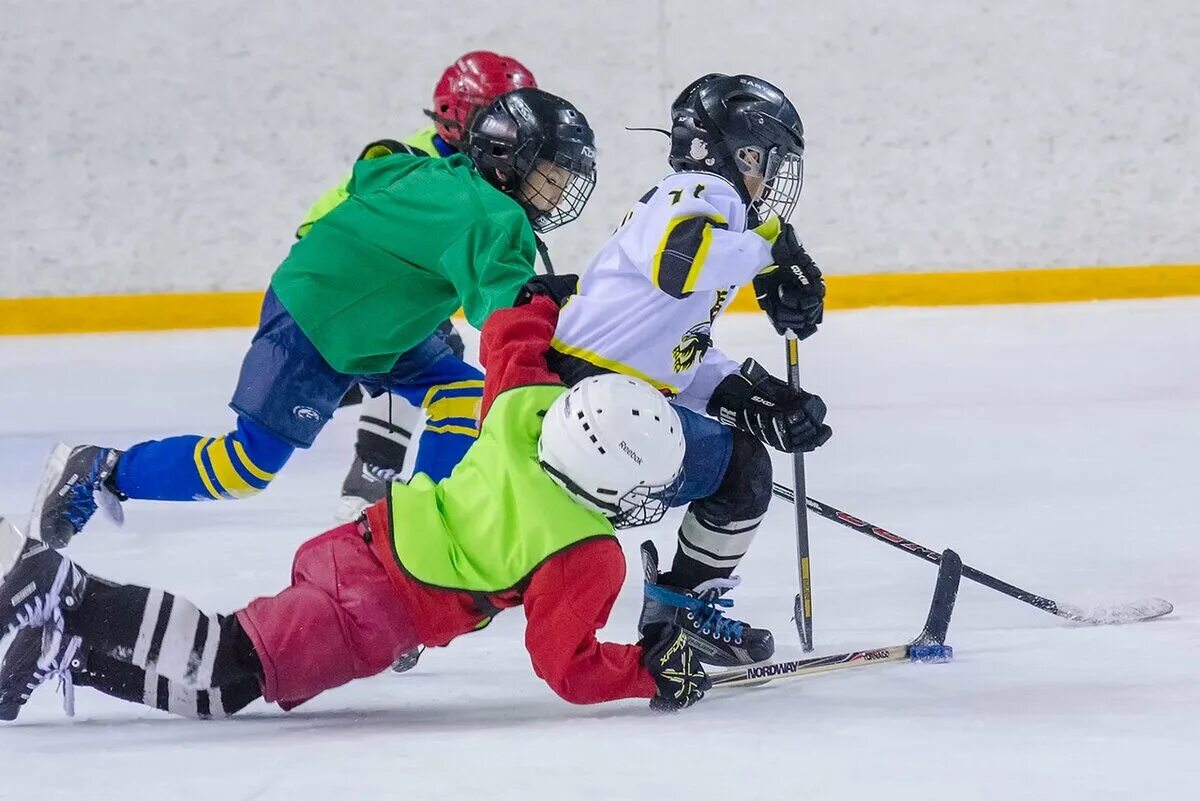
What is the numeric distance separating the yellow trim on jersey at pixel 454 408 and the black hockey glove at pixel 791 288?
2.96 ft

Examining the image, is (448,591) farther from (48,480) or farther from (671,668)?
(48,480)

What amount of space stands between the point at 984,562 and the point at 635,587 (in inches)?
27.1

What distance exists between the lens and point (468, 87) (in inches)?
160

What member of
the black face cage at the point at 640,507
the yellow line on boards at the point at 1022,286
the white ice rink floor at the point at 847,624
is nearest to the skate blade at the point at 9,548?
the white ice rink floor at the point at 847,624

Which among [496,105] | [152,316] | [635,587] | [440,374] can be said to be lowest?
[635,587]

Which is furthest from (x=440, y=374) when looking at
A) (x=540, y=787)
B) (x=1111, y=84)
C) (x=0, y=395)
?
(x=1111, y=84)

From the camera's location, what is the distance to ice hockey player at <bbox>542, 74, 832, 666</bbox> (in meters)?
2.47

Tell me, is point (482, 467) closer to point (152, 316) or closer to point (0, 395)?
point (0, 395)

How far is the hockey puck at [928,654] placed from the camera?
258 cm

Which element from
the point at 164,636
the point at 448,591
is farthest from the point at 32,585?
the point at 448,591

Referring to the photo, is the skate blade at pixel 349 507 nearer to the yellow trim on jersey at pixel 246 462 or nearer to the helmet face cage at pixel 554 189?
the yellow trim on jersey at pixel 246 462

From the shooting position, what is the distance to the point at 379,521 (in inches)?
90.0

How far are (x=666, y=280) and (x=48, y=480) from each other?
1416 millimetres

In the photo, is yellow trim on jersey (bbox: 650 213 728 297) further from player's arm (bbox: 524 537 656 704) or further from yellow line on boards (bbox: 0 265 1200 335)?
yellow line on boards (bbox: 0 265 1200 335)
